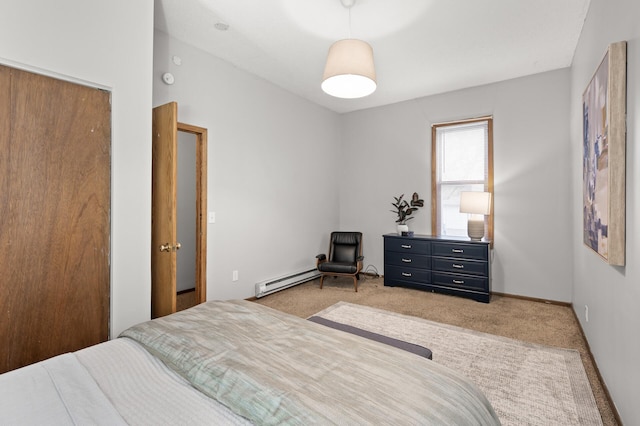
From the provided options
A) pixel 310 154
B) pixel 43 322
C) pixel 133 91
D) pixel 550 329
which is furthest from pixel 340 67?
pixel 550 329

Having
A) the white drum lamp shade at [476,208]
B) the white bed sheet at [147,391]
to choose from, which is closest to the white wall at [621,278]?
the white drum lamp shade at [476,208]

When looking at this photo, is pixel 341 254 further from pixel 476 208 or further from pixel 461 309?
pixel 476 208

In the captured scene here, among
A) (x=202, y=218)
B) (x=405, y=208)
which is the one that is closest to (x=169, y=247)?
(x=202, y=218)

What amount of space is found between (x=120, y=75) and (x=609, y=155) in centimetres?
313

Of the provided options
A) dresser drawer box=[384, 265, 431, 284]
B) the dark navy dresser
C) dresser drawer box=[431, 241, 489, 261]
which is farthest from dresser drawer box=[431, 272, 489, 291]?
dresser drawer box=[431, 241, 489, 261]

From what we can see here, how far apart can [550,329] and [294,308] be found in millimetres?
2706

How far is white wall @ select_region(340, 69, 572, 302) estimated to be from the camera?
395 cm

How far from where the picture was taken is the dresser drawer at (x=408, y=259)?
4496mm

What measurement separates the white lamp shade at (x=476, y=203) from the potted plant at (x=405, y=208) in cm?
80

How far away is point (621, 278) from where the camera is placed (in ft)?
5.82

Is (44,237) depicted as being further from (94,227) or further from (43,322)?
(43,322)

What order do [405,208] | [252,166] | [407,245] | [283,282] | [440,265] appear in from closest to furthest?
[252,166] → [440,265] → [283,282] → [407,245] → [405,208]

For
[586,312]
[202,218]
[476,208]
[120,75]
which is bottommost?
[586,312]

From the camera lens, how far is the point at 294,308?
3.86 meters
